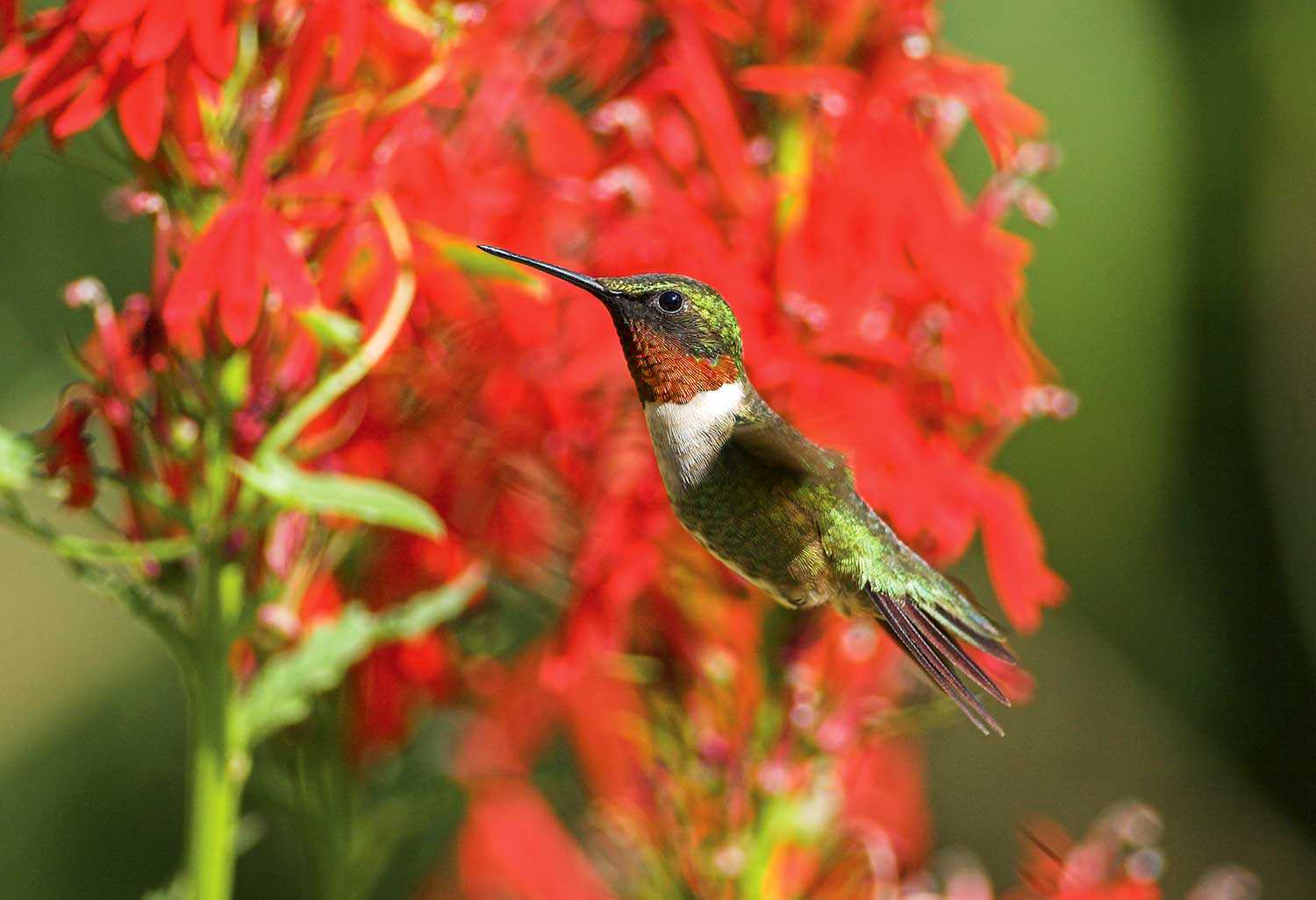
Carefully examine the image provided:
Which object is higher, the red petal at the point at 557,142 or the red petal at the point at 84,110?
the red petal at the point at 84,110

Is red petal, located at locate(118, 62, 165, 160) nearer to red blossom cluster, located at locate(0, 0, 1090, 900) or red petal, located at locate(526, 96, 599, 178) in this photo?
red blossom cluster, located at locate(0, 0, 1090, 900)

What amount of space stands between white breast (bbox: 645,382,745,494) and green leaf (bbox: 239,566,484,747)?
0.18m

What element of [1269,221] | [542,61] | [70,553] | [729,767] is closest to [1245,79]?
[1269,221]

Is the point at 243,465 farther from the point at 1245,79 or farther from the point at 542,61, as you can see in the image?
the point at 1245,79

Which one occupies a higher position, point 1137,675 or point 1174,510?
point 1174,510

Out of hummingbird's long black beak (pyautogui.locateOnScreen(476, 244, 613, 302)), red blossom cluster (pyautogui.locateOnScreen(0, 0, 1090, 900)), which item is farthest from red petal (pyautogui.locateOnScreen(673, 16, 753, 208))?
hummingbird's long black beak (pyautogui.locateOnScreen(476, 244, 613, 302))

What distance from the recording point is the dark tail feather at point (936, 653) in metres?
0.76

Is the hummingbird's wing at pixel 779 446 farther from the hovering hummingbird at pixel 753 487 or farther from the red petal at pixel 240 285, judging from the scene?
the red petal at pixel 240 285

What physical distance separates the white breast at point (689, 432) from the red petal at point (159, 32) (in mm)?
290

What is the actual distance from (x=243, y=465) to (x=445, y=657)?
1.23 ft

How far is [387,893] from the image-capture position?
1.74 metres

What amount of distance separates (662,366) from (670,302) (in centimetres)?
3

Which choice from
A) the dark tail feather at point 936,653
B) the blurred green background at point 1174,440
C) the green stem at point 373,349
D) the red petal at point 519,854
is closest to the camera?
the dark tail feather at point 936,653

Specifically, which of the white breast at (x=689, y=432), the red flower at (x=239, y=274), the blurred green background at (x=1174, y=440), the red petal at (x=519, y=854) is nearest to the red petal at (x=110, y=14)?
the red flower at (x=239, y=274)
